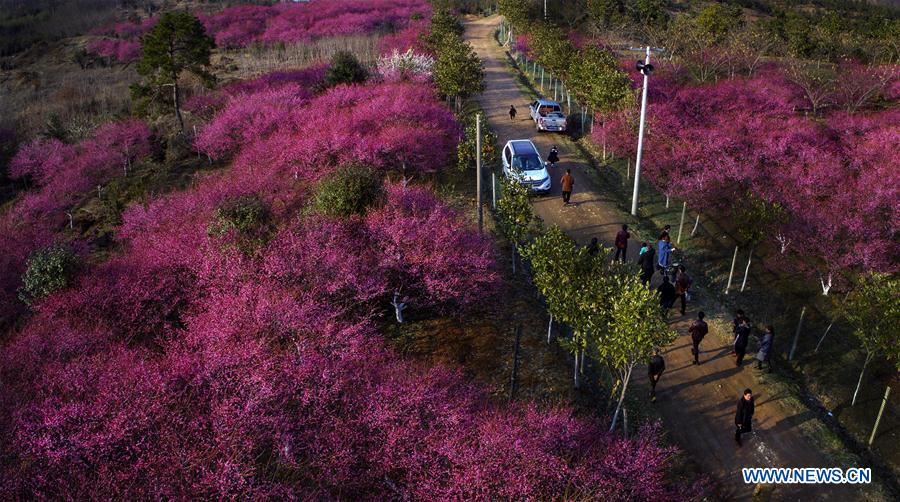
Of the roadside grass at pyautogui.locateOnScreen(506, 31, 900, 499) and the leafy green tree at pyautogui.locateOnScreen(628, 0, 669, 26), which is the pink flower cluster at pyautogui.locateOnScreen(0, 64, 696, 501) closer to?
the roadside grass at pyautogui.locateOnScreen(506, 31, 900, 499)

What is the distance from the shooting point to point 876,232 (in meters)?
17.5

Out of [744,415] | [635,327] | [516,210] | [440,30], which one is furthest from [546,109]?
[744,415]

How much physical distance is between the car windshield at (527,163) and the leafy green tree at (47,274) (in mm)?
16735

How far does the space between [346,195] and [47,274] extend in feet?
29.8

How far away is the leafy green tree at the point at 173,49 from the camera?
3412 cm

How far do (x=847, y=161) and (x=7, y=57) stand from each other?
3558 inches

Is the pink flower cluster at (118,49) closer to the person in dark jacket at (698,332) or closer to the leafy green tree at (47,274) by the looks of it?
the leafy green tree at (47,274)

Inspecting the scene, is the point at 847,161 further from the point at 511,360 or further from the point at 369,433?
the point at 369,433

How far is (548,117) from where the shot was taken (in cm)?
3103

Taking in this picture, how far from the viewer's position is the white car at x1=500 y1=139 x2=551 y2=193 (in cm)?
2295

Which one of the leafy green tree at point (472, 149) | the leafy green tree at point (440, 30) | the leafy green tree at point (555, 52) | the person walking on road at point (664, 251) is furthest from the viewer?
the leafy green tree at point (440, 30)

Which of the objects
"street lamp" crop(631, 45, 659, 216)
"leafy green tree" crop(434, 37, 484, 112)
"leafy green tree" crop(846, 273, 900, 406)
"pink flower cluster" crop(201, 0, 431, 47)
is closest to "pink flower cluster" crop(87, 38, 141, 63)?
"pink flower cluster" crop(201, 0, 431, 47)

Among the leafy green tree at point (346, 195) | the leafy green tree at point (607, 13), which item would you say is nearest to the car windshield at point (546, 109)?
the leafy green tree at point (346, 195)

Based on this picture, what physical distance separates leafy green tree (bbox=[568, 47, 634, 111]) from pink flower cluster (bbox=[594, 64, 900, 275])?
0.97 m
